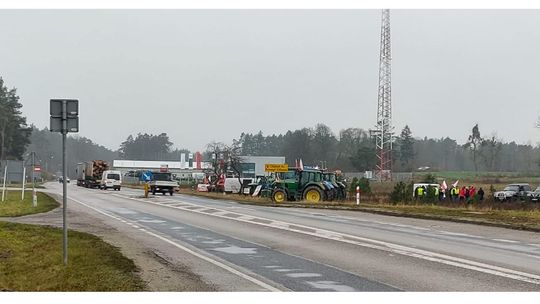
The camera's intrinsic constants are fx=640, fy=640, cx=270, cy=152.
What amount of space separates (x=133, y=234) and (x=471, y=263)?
9.54 m

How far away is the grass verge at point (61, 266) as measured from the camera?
9.21 metres

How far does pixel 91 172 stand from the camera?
76312 millimetres

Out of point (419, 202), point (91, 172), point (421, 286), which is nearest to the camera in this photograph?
point (421, 286)

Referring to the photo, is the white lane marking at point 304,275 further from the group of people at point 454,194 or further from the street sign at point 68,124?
the group of people at point 454,194

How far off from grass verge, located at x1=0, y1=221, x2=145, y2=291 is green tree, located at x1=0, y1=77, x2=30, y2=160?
97.5m

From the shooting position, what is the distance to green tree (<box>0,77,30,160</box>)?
10706 cm

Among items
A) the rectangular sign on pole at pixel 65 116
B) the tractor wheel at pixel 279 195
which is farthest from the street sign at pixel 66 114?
the tractor wheel at pixel 279 195

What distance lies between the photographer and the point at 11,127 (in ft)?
355

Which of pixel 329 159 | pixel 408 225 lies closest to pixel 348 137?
pixel 329 159

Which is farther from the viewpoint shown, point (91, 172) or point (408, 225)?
point (91, 172)

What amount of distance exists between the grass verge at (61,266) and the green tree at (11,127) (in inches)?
3838

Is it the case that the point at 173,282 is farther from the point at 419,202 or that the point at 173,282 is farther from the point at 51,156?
the point at 51,156

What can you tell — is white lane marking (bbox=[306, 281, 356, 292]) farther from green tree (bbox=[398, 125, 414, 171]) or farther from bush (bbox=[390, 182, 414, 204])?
green tree (bbox=[398, 125, 414, 171])

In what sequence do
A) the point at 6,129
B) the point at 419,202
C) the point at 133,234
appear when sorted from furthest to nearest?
the point at 6,129 < the point at 419,202 < the point at 133,234
